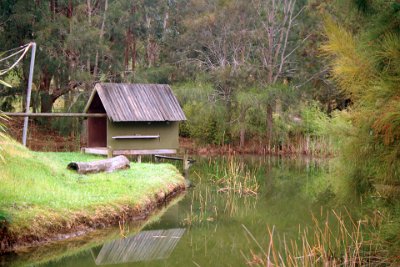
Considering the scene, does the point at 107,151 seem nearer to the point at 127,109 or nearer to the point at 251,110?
the point at 127,109

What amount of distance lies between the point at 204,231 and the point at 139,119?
22.6 ft

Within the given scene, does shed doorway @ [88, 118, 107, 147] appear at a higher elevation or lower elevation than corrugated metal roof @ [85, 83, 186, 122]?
lower

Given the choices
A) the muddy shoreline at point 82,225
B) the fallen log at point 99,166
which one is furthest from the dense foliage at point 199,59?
the muddy shoreline at point 82,225

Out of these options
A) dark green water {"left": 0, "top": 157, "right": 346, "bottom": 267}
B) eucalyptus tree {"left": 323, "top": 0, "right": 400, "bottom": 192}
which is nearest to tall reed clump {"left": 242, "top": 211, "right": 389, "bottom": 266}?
dark green water {"left": 0, "top": 157, "right": 346, "bottom": 267}

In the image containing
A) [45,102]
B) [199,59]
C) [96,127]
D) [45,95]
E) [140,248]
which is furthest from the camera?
[199,59]

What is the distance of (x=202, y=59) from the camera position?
1155 inches

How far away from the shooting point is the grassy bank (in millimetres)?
8047

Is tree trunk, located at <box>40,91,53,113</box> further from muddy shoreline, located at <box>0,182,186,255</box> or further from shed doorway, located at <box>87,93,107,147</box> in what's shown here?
muddy shoreline, located at <box>0,182,186,255</box>

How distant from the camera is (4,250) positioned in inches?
296

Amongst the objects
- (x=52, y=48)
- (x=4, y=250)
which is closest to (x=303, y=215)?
(x=4, y=250)

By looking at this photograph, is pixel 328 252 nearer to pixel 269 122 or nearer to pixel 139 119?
pixel 139 119

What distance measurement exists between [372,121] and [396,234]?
1.08 m

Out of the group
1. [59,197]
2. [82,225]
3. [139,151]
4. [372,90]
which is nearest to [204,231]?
[82,225]

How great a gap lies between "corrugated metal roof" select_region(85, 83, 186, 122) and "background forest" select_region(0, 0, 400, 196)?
6.27m
